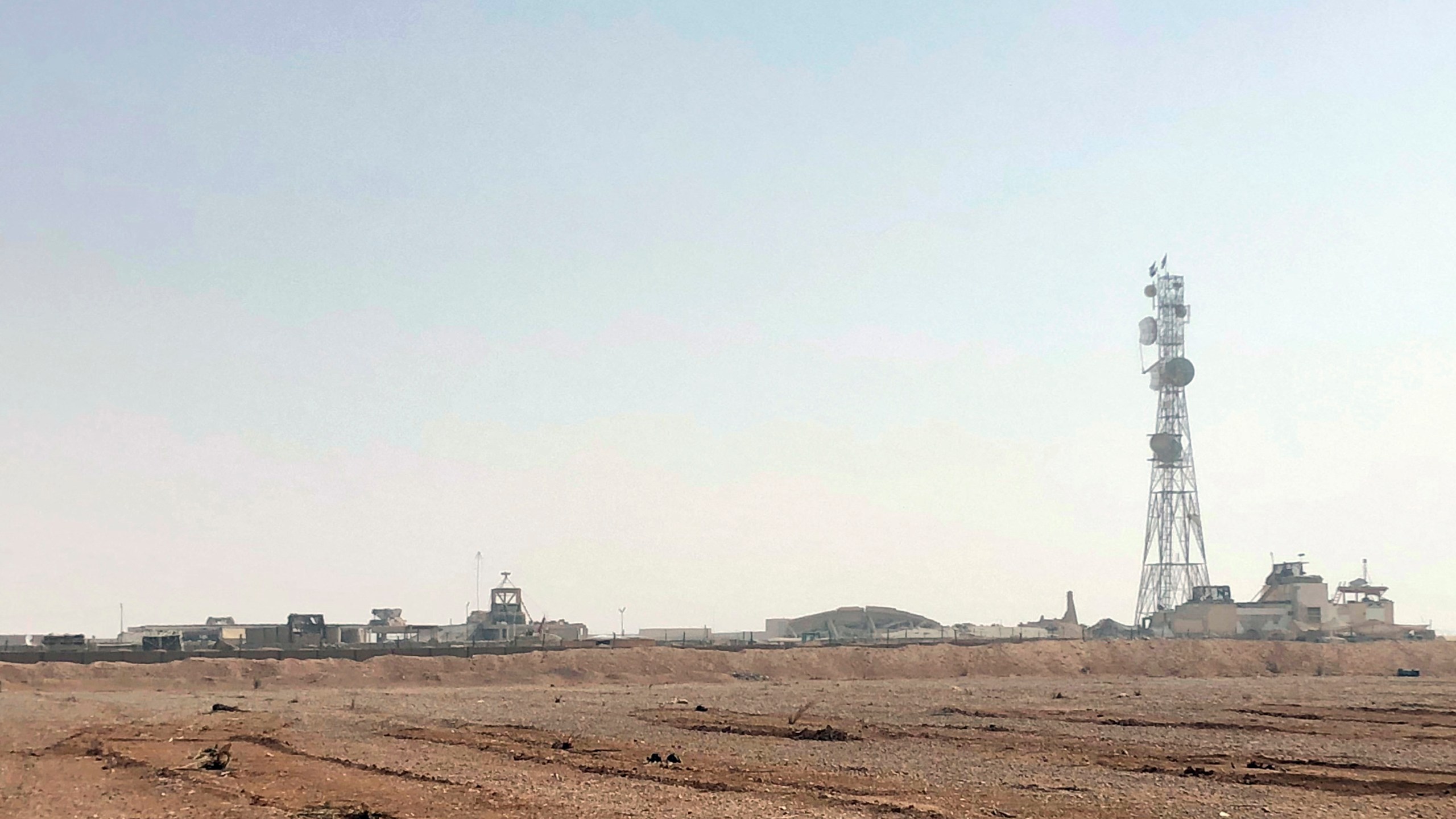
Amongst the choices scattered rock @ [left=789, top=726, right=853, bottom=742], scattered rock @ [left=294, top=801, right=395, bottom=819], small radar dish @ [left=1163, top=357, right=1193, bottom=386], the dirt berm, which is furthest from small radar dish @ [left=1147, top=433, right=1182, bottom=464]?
scattered rock @ [left=294, top=801, right=395, bottom=819]

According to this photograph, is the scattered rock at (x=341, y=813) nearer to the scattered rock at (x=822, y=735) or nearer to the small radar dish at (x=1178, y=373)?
the scattered rock at (x=822, y=735)

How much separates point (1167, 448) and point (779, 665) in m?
73.9

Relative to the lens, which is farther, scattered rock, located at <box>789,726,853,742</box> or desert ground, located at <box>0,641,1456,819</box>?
scattered rock, located at <box>789,726,853,742</box>

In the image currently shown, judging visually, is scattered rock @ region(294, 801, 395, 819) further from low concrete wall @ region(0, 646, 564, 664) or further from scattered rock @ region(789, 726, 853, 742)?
low concrete wall @ region(0, 646, 564, 664)

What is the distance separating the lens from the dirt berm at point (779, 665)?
84438 millimetres

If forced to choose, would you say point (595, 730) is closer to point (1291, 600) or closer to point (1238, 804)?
point (1238, 804)

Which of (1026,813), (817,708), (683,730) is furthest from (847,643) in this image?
(1026,813)

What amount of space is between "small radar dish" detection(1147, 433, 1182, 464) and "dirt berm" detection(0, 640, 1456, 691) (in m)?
38.7

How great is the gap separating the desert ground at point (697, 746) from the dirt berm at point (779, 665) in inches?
19.2

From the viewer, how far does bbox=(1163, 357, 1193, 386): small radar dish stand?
498ft

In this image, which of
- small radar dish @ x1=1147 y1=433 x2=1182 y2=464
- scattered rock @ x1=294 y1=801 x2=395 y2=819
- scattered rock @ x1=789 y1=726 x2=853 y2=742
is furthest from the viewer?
small radar dish @ x1=1147 y1=433 x2=1182 y2=464

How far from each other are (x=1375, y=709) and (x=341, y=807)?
46325 mm

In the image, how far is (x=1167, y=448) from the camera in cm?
Result: 15125

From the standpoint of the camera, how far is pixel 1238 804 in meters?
27.1
